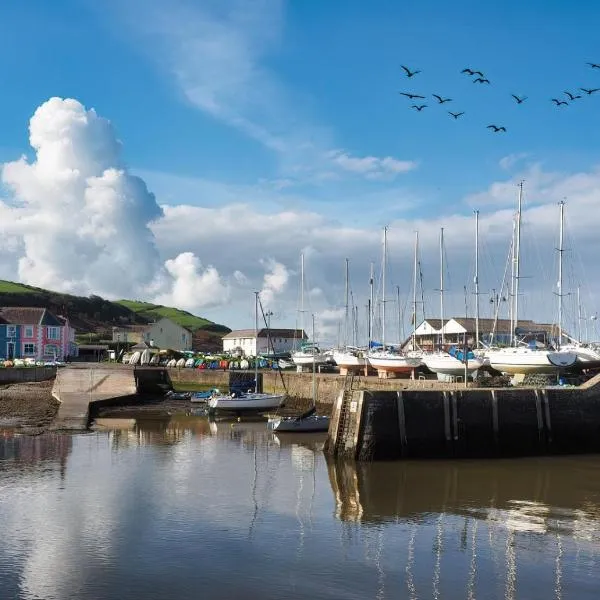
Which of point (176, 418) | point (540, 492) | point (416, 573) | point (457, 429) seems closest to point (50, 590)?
point (416, 573)

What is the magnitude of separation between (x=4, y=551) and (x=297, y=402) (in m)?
34.0

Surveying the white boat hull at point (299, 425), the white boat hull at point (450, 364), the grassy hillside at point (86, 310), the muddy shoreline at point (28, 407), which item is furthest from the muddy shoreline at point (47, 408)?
the grassy hillside at point (86, 310)

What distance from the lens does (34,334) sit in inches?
3125

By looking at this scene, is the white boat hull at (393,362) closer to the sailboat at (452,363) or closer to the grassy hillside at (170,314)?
the sailboat at (452,363)

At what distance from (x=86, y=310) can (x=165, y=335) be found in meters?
40.6

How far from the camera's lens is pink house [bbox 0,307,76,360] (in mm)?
78875

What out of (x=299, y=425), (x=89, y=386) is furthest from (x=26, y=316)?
(x=299, y=425)

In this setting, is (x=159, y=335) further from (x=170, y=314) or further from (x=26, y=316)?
(x=170, y=314)

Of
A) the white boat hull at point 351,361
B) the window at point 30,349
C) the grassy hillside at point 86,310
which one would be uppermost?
the grassy hillside at point 86,310

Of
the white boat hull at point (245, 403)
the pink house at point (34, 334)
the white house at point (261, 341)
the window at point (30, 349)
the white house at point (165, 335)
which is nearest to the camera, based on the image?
the white boat hull at point (245, 403)

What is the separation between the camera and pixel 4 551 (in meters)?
15.9

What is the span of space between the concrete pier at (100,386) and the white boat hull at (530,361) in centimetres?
2416

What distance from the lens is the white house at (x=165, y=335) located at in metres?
110

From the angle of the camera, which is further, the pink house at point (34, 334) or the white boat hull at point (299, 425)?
the pink house at point (34, 334)
